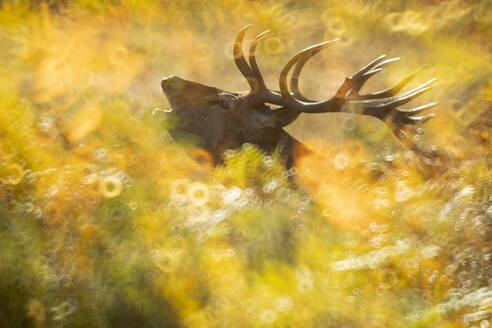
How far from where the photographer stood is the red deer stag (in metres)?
6.23

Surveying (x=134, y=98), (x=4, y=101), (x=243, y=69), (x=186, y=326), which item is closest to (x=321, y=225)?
(x=186, y=326)

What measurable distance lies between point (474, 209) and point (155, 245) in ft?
6.02

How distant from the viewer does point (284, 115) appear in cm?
639

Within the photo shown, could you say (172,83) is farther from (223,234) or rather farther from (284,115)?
(223,234)

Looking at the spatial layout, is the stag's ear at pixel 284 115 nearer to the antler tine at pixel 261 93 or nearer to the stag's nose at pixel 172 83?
the antler tine at pixel 261 93

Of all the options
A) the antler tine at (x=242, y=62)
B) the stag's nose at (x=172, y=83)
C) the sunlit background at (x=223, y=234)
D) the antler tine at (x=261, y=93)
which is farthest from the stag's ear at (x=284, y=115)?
the stag's nose at (x=172, y=83)

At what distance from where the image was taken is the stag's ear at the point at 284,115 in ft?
20.9

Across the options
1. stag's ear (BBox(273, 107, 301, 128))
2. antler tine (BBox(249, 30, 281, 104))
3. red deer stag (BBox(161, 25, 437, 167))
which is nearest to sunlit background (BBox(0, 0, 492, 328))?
red deer stag (BBox(161, 25, 437, 167))

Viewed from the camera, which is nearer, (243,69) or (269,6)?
(243,69)

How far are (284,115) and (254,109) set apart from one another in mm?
289

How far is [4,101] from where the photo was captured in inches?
167

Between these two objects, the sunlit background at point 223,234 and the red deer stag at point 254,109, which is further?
the red deer stag at point 254,109

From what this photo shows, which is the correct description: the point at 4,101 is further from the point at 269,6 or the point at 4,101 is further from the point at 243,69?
the point at 269,6

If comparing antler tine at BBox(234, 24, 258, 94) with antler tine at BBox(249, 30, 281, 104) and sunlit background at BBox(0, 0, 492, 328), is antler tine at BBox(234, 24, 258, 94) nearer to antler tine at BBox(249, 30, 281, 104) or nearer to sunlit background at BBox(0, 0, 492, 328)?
antler tine at BBox(249, 30, 281, 104)
